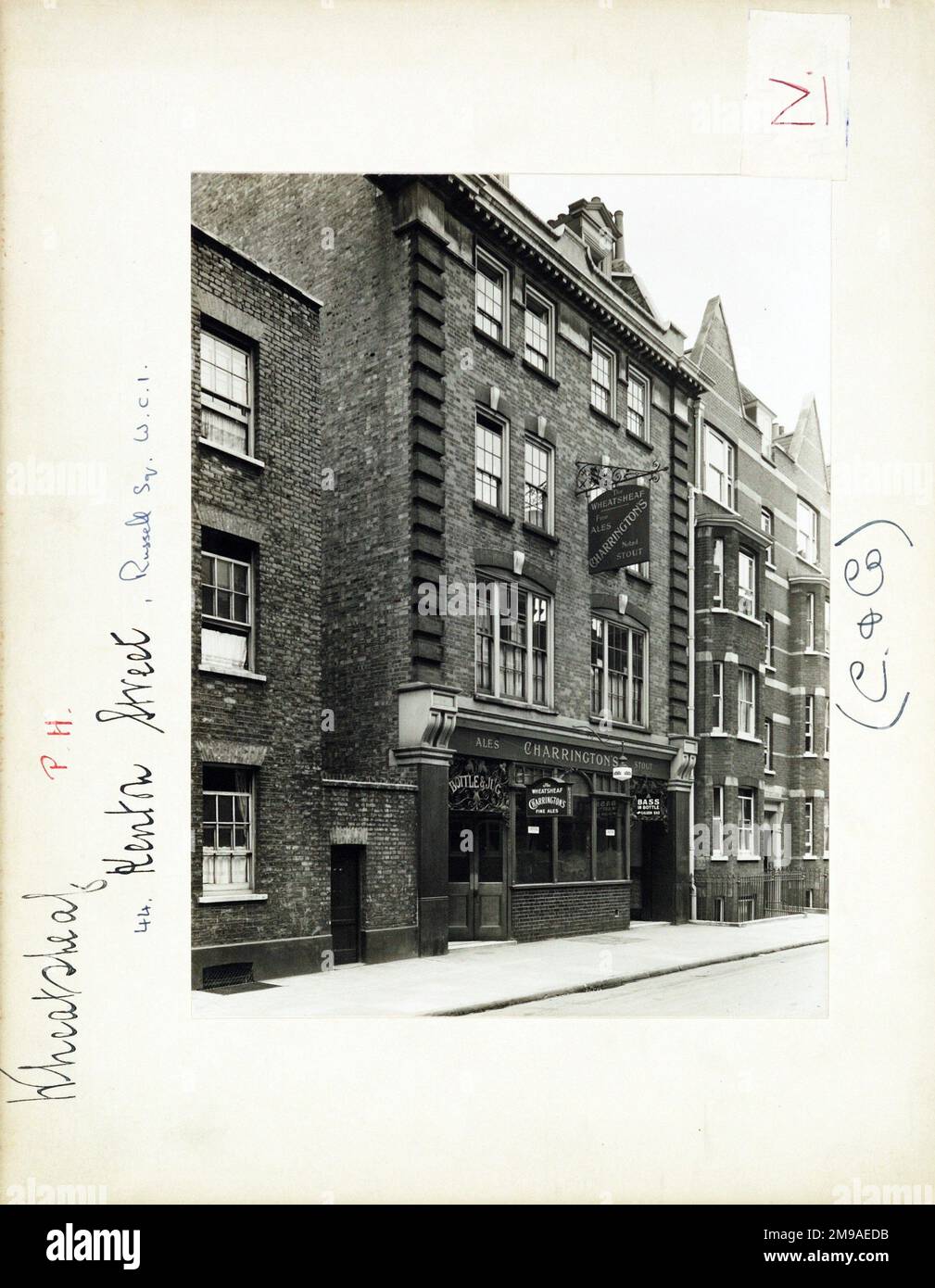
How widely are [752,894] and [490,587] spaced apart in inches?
208

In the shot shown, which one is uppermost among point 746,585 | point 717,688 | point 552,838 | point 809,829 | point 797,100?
point 797,100

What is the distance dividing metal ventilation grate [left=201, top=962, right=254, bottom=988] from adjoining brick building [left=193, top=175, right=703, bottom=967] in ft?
7.66

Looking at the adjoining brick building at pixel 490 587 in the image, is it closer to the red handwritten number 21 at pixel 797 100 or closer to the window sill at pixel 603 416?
the window sill at pixel 603 416

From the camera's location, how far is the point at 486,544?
469 inches

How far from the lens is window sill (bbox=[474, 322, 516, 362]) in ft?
39.4

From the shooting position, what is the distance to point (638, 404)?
12867 millimetres

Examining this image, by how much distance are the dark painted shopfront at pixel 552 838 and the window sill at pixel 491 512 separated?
8.55 ft

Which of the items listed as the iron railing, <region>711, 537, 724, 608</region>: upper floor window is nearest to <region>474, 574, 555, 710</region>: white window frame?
<region>711, 537, 724, 608</region>: upper floor window

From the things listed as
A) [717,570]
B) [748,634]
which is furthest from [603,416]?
[748,634]

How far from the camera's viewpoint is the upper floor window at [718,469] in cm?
1273

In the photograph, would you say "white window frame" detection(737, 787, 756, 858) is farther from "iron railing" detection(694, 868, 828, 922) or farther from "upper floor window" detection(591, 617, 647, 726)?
"upper floor window" detection(591, 617, 647, 726)

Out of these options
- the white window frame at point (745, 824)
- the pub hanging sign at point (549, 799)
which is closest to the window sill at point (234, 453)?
the pub hanging sign at point (549, 799)

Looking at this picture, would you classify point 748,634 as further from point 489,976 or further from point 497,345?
point 489,976

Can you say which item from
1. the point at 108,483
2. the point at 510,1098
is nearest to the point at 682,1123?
the point at 510,1098
